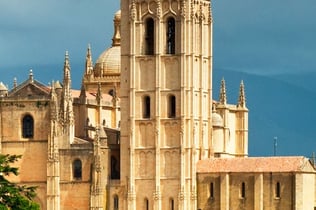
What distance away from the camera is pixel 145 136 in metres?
110

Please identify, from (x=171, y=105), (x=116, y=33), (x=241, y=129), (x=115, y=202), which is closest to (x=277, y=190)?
(x=171, y=105)

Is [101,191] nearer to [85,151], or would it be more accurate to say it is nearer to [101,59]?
[85,151]

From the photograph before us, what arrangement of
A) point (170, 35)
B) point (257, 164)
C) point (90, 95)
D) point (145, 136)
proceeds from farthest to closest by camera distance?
point (90, 95), point (170, 35), point (145, 136), point (257, 164)

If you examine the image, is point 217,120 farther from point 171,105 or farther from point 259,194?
point 259,194

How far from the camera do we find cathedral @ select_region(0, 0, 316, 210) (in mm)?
108875

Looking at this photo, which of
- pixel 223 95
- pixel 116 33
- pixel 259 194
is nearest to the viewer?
pixel 259 194

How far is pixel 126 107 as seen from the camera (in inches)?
4373

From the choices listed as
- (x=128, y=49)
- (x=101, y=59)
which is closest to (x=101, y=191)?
(x=128, y=49)

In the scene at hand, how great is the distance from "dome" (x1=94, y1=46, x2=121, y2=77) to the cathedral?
36.8 feet

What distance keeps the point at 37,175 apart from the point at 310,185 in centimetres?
1823

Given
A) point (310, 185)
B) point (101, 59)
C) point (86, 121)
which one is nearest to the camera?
point (310, 185)

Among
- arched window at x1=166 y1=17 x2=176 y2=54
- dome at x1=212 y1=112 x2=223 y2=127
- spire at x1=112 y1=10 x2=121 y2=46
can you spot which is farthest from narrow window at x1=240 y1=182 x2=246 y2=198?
spire at x1=112 y1=10 x2=121 y2=46

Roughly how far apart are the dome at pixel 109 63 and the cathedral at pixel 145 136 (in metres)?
11.2

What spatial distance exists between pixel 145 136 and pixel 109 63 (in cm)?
1513
